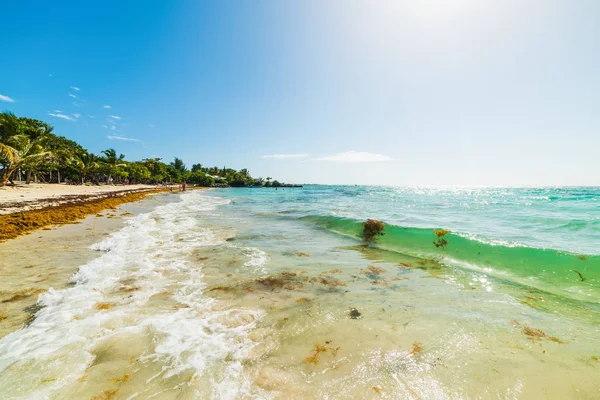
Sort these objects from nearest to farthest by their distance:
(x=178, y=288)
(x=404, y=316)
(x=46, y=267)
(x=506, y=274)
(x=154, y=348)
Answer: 1. (x=154, y=348)
2. (x=404, y=316)
3. (x=178, y=288)
4. (x=46, y=267)
5. (x=506, y=274)

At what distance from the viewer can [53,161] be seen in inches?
1630

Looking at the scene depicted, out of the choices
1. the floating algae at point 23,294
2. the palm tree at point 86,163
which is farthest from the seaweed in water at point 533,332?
the palm tree at point 86,163

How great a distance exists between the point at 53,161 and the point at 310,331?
56392 mm

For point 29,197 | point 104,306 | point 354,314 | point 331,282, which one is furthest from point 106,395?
point 29,197

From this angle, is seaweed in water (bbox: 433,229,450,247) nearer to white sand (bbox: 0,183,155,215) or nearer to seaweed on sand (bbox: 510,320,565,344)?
seaweed on sand (bbox: 510,320,565,344)

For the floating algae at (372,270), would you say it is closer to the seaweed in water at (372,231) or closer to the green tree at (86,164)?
the seaweed in water at (372,231)

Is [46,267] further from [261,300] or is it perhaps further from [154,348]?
[261,300]

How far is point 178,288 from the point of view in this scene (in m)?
5.65

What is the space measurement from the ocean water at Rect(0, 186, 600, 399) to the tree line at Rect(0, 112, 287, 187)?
1632 inches

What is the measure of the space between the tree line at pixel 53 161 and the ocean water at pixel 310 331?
41454 millimetres

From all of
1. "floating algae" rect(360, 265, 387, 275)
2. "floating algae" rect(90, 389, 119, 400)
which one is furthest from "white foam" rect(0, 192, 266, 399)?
"floating algae" rect(360, 265, 387, 275)

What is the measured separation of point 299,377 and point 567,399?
2.98 meters

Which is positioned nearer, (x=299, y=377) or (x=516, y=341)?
(x=299, y=377)

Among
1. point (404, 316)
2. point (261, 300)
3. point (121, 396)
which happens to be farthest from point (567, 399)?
point (121, 396)
